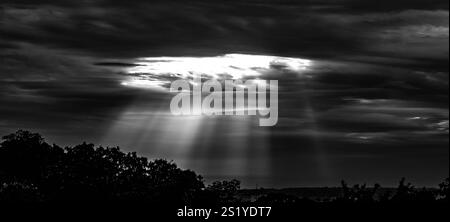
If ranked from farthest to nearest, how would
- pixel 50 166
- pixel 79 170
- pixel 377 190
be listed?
1. pixel 50 166
2. pixel 79 170
3. pixel 377 190

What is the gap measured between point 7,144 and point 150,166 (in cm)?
1419
